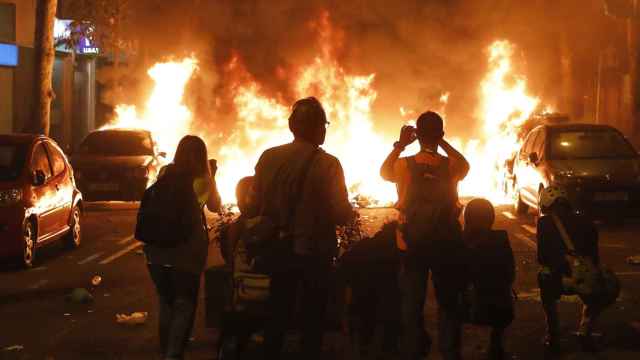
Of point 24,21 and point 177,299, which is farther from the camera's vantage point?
point 24,21

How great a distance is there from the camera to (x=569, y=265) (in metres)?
7.46

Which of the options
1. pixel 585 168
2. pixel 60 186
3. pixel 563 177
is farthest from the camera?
pixel 585 168

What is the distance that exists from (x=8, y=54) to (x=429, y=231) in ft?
90.6

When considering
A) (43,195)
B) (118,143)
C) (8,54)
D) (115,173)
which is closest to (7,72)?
(8,54)

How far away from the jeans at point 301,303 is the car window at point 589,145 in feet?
40.2

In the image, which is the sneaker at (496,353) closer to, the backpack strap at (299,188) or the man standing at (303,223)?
the man standing at (303,223)

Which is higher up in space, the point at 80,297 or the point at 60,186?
the point at 60,186

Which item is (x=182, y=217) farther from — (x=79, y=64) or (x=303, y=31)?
(x=79, y=64)

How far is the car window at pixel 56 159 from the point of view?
14.1 metres

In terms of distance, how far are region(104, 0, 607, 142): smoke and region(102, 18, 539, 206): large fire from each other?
447mm

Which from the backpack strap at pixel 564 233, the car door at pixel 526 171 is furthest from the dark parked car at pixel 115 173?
the backpack strap at pixel 564 233

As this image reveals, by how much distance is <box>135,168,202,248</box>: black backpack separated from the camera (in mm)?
6883

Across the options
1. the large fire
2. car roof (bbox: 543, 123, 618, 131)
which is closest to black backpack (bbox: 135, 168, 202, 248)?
car roof (bbox: 543, 123, 618, 131)

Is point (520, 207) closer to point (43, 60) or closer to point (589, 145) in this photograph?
point (589, 145)
